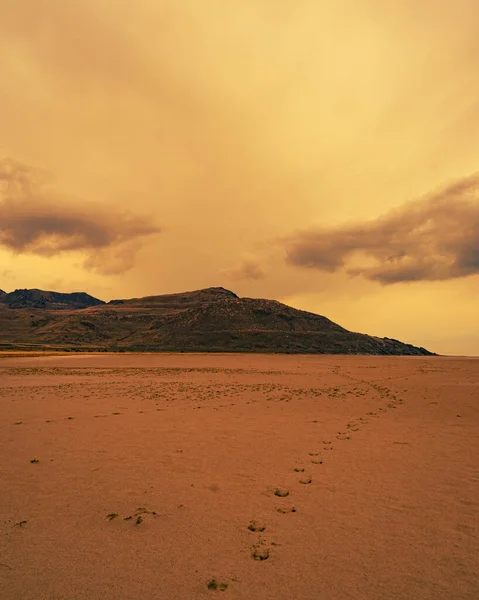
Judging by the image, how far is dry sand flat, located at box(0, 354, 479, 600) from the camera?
5.43 m

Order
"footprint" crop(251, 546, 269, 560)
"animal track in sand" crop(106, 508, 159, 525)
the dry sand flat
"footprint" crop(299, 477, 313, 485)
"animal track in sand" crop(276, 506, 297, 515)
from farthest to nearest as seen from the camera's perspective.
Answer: "footprint" crop(299, 477, 313, 485) < "animal track in sand" crop(276, 506, 297, 515) < "animal track in sand" crop(106, 508, 159, 525) < "footprint" crop(251, 546, 269, 560) < the dry sand flat

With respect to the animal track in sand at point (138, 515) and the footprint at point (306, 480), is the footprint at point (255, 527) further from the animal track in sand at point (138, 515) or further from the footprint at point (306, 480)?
the footprint at point (306, 480)

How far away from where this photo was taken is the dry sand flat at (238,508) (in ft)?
17.8

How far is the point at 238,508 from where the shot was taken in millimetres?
7949

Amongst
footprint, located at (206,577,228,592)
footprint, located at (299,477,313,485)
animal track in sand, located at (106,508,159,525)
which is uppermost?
footprint, located at (299,477,313,485)

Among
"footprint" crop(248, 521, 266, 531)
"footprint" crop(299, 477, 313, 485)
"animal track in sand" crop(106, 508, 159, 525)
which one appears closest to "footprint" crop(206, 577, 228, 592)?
"footprint" crop(248, 521, 266, 531)

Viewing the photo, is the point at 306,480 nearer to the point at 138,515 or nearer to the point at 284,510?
the point at 284,510

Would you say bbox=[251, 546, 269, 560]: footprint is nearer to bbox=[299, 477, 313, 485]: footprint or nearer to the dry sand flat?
the dry sand flat

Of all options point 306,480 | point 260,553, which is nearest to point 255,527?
point 260,553

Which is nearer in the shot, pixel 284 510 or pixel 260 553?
pixel 260 553

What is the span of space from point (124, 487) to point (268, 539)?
4.09 meters

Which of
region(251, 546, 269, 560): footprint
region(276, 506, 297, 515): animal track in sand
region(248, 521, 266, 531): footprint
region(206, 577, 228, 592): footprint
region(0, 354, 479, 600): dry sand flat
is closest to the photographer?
region(206, 577, 228, 592): footprint

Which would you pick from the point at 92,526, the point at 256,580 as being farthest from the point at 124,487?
the point at 256,580

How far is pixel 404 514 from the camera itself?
300 inches
